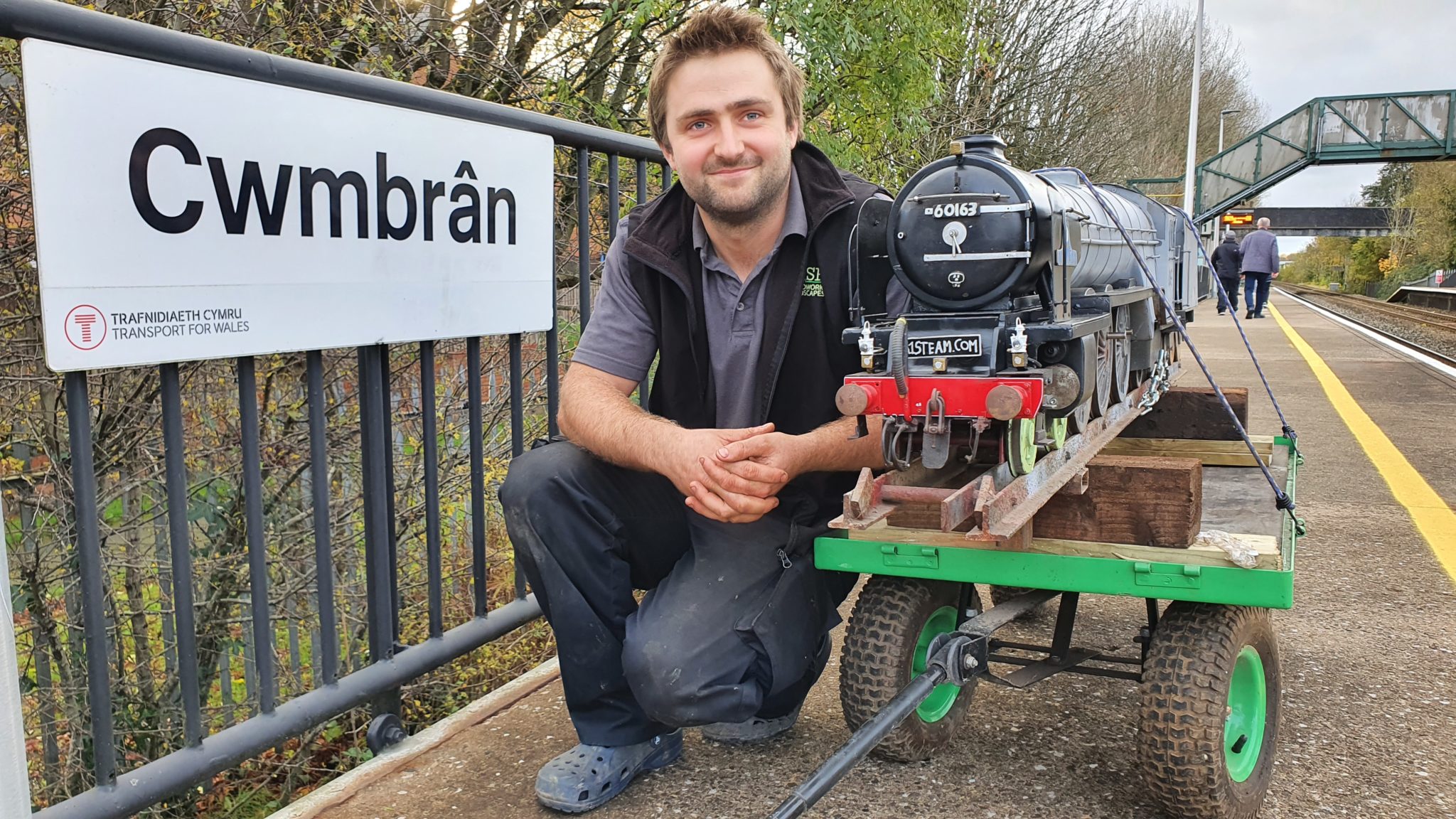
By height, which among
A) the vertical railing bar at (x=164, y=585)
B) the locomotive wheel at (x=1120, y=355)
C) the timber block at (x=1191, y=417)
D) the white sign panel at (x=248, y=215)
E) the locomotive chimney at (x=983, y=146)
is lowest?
the vertical railing bar at (x=164, y=585)

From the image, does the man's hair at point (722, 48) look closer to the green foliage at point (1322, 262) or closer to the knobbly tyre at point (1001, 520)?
the knobbly tyre at point (1001, 520)

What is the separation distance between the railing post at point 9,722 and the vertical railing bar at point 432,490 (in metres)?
1.53

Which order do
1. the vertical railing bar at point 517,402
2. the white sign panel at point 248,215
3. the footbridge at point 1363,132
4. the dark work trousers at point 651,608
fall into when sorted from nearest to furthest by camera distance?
the white sign panel at point 248,215
the dark work trousers at point 651,608
the vertical railing bar at point 517,402
the footbridge at point 1363,132

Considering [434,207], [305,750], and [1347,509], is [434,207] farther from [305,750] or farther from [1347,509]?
[1347,509]

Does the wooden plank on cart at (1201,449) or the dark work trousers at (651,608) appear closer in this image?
the dark work trousers at (651,608)

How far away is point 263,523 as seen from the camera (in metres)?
2.83

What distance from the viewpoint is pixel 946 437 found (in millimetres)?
2258

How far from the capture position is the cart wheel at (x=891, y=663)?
257cm

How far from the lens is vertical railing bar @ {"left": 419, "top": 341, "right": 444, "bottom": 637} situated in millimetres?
3039

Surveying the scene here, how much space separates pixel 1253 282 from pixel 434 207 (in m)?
26.5

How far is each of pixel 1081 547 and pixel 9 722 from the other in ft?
6.75

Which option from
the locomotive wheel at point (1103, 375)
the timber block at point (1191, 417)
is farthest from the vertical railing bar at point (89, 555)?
the timber block at point (1191, 417)

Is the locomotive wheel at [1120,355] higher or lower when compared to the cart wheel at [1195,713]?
higher

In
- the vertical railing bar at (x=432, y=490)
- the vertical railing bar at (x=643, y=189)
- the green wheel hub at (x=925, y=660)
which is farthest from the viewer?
the vertical railing bar at (x=643, y=189)
